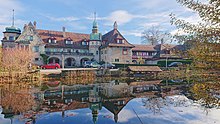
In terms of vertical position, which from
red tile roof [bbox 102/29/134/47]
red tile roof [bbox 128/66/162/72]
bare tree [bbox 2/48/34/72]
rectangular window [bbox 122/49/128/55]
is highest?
red tile roof [bbox 102/29/134/47]

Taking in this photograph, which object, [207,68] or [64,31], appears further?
[64,31]

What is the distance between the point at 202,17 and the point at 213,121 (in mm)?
4928

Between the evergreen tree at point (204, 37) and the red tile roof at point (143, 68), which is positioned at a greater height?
the evergreen tree at point (204, 37)

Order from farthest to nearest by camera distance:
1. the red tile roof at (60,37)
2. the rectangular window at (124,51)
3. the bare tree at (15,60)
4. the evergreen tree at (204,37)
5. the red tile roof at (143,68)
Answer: the rectangular window at (124,51), the red tile roof at (60,37), the red tile roof at (143,68), the bare tree at (15,60), the evergreen tree at (204,37)

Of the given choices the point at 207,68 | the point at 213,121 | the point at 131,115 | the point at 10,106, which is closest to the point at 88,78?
the point at 10,106

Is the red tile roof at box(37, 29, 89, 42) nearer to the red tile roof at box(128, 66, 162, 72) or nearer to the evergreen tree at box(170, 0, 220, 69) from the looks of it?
the red tile roof at box(128, 66, 162, 72)

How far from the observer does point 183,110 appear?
27.3ft

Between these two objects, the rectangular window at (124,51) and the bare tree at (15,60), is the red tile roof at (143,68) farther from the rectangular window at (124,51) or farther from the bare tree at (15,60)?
the bare tree at (15,60)

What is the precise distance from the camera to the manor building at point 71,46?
34.4 m

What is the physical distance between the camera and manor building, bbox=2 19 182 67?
113 feet

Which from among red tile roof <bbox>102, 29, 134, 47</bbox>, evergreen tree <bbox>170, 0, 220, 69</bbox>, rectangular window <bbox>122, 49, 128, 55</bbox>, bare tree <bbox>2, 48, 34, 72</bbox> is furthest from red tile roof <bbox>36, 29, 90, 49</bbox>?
evergreen tree <bbox>170, 0, 220, 69</bbox>

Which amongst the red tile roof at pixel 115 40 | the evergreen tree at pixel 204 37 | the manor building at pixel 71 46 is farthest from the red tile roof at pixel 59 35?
the evergreen tree at pixel 204 37

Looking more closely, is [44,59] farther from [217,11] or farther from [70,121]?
[217,11]

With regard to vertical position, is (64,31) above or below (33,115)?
above
